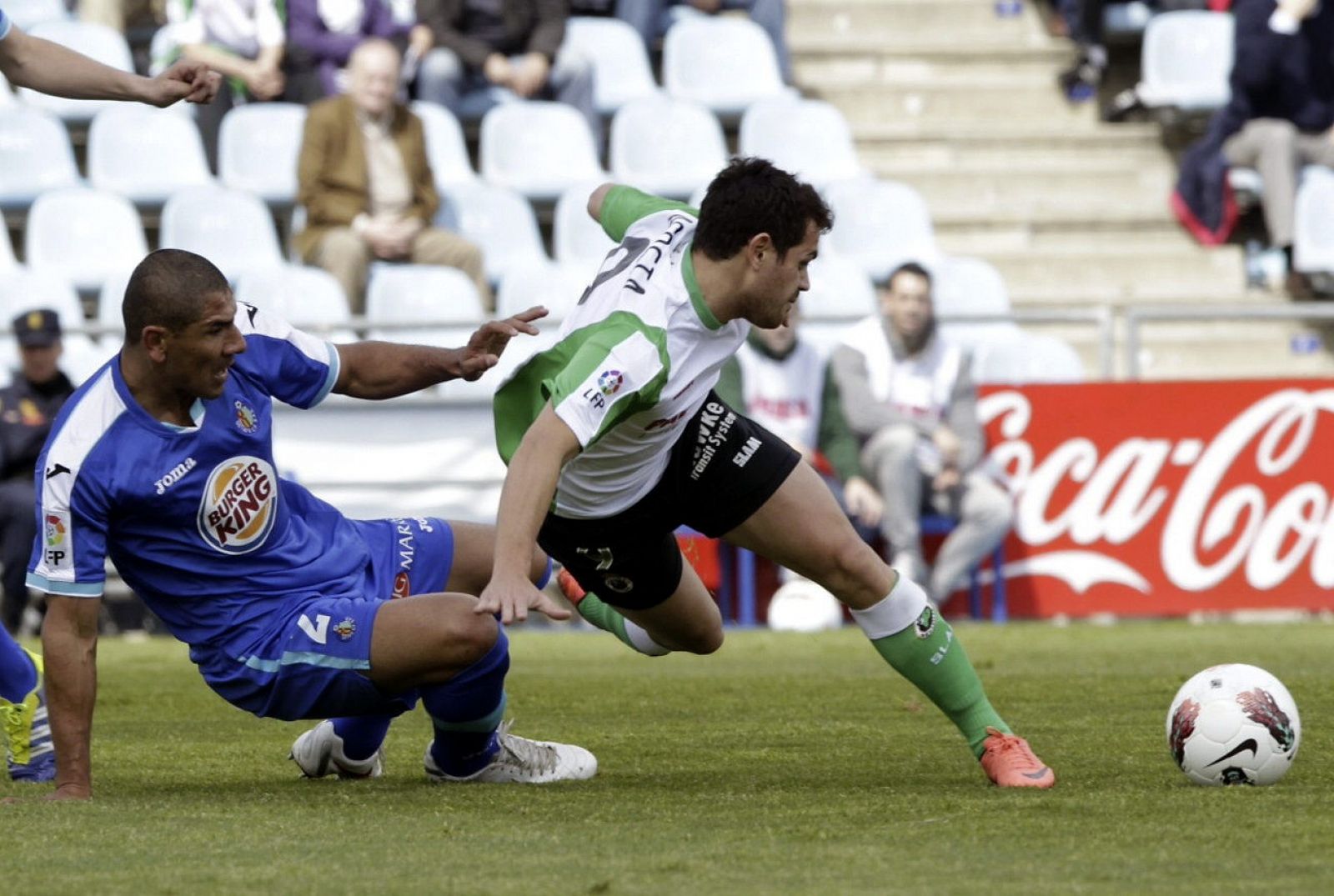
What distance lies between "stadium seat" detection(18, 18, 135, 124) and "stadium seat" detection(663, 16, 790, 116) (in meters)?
3.82

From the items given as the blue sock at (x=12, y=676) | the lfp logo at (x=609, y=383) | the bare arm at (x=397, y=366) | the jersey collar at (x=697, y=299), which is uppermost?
the jersey collar at (x=697, y=299)

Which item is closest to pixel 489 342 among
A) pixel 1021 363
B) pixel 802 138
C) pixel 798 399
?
pixel 798 399

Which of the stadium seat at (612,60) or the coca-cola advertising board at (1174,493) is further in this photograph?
the stadium seat at (612,60)

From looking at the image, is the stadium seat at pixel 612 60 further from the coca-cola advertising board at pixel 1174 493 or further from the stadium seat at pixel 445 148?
the coca-cola advertising board at pixel 1174 493

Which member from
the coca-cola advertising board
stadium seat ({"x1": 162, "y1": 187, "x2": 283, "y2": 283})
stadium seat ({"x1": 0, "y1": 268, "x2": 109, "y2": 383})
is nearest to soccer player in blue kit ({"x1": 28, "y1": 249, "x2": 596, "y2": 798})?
the coca-cola advertising board

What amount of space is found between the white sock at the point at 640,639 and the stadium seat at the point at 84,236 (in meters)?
7.40

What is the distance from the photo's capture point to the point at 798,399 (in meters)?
12.0

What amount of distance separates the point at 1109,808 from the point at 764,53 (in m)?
11.2

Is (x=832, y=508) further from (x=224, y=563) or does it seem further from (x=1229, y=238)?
(x=1229, y=238)

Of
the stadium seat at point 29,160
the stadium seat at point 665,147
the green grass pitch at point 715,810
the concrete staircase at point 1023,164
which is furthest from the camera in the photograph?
the concrete staircase at point 1023,164

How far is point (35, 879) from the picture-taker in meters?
4.16

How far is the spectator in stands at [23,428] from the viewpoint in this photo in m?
11.1

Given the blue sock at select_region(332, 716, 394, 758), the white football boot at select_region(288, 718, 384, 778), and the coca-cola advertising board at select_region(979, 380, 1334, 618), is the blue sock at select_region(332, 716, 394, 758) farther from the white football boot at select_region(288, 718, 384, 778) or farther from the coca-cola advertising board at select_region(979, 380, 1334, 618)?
the coca-cola advertising board at select_region(979, 380, 1334, 618)

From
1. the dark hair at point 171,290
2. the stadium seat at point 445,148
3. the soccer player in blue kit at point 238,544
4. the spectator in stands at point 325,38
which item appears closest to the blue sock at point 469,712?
the soccer player in blue kit at point 238,544
